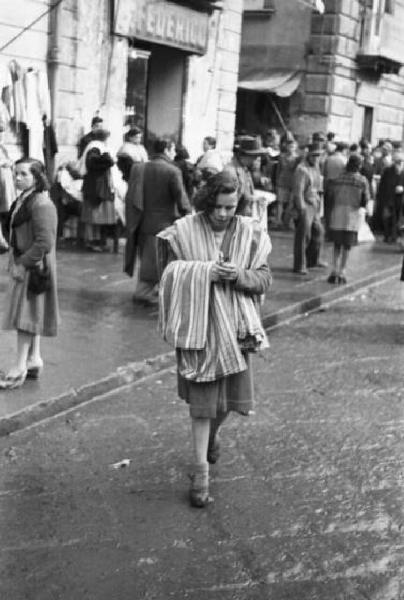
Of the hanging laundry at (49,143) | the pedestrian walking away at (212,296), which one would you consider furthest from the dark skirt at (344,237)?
the pedestrian walking away at (212,296)

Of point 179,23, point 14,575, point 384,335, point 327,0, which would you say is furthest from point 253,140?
point 327,0

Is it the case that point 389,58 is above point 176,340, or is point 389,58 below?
above

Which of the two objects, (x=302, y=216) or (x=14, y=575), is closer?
(x=14, y=575)

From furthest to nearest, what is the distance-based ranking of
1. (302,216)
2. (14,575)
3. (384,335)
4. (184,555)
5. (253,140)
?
(302,216) < (384,335) < (253,140) < (184,555) < (14,575)

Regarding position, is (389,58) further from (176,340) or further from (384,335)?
(176,340)

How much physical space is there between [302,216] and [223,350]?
762 cm

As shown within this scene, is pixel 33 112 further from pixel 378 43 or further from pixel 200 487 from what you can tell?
pixel 378 43

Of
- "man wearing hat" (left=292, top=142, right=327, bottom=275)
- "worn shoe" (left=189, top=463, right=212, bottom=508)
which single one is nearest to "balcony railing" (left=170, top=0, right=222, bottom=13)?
"man wearing hat" (left=292, top=142, right=327, bottom=275)

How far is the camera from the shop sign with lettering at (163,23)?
14414 millimetres

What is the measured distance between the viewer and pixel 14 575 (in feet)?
12.6

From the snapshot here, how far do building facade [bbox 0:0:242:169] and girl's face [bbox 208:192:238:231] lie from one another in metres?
7.70

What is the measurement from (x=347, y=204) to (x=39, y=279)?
639cm

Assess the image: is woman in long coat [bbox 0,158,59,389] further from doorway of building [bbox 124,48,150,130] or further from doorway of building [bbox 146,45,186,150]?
doorway of building [bbox 146,45,186,150]

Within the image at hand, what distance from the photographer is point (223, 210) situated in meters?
4.59
